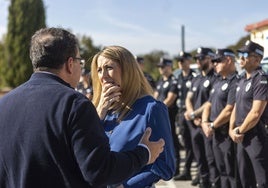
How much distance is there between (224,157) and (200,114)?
1.18m

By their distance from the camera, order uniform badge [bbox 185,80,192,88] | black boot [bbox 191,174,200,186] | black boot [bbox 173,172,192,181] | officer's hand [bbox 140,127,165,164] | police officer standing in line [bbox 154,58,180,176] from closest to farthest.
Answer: officer's hand [bbox 140,127,165,164]
black boot [bbox 191,174,200,186]
black boot [bbox 173,172,192,181]
uniform badge [bbox 185,80,192,88]
police officer standing in line [bbox 154,58,180,176]

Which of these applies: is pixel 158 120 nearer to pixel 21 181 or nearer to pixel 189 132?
pixel 21 181

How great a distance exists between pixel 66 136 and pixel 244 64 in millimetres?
3541

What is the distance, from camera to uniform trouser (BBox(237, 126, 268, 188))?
4926 mm

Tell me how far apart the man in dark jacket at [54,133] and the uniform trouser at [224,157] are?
12.0ft

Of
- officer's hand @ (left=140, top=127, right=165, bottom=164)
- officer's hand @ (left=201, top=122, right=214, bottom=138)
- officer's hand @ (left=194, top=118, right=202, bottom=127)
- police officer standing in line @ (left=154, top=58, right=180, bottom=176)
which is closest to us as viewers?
officer's hand @ (left=140, top=127, right=165, bottom=164)

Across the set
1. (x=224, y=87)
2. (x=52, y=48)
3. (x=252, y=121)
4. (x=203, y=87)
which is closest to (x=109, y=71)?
(x=52, y=48)

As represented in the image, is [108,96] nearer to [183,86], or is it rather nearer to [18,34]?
[183,86]

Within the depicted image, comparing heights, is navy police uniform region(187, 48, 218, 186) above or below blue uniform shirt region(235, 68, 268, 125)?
below

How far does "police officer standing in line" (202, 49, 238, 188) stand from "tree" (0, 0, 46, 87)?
1103 inches

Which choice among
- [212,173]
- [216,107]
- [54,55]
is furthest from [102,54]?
[212,173]

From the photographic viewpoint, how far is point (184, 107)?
818 cm

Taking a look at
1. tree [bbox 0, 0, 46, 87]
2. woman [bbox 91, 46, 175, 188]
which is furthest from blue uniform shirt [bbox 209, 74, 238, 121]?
tree [bbox 0, 0, 46, 87]

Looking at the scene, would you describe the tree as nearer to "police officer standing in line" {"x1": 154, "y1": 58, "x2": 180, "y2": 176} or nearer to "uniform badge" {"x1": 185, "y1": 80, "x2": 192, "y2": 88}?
"police officer standing in line" {"x1": 154, "y1": 58, "x2": 180, "y2": 176}
